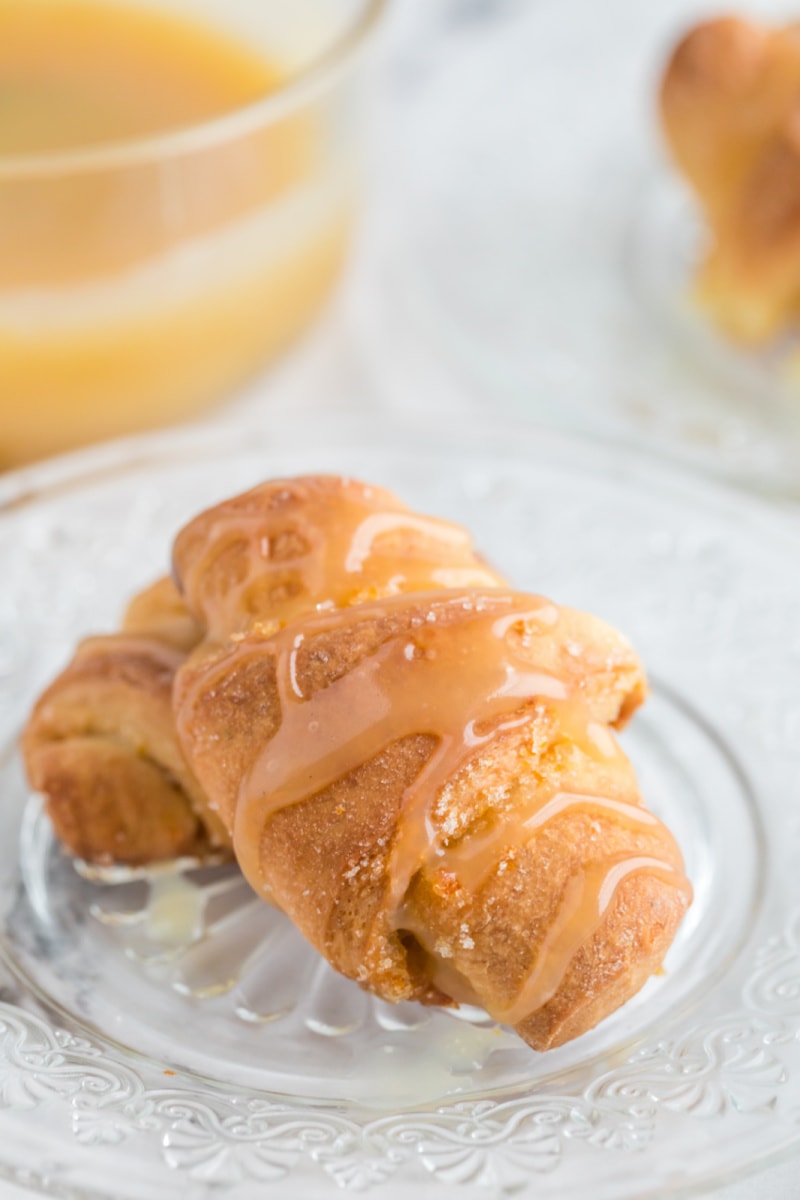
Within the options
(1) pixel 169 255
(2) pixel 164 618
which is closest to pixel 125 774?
(2) pixel 164 618

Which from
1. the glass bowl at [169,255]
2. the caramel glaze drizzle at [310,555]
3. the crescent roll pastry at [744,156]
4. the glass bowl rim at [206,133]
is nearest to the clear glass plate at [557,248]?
the crescent roll pastry at [744,156]

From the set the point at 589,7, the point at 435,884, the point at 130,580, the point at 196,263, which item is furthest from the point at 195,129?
the point at 589,7

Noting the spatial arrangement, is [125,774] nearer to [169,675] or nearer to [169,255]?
[169,675]

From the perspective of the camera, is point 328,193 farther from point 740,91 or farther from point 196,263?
point 740,91

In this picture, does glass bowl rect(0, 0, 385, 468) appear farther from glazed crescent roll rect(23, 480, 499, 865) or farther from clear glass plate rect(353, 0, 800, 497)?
glazed crescent roll rect(23, 480, 499, 865)

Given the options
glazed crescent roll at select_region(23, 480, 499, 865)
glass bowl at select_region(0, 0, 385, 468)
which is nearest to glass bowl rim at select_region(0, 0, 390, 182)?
glass bowl at select_region(0, 0, 385, 468)

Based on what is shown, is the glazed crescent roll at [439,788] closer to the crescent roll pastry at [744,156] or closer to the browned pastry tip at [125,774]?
the browned pastry tip at [125,774]

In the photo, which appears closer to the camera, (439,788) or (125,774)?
(439,788)
